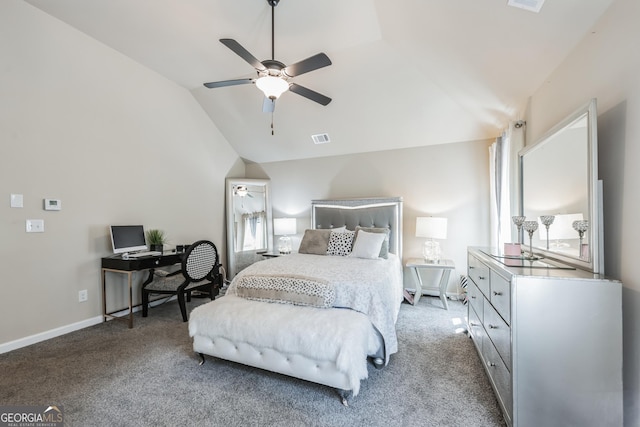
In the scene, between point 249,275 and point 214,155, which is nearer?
point 249,275

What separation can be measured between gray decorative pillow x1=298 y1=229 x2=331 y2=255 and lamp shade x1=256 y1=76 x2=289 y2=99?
6.88 feet

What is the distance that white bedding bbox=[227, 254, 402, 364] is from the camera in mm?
2172

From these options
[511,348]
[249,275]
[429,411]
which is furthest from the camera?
[249,275]

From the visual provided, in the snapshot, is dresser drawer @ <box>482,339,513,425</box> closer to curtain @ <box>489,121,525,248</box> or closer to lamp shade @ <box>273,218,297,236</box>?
curtain @ <box>489,121,525,248</box>

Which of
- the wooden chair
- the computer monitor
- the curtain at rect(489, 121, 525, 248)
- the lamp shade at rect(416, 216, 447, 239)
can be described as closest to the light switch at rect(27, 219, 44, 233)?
the computer monitor

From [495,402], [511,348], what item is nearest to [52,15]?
[511,348]

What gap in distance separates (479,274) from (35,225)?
4227 mm

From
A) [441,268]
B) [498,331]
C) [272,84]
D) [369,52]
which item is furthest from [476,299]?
[369,52]

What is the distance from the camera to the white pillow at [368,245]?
3.43 meters

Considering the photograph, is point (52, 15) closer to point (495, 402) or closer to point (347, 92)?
point (347, 92)

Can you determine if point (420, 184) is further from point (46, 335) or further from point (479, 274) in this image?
point (46, 335)

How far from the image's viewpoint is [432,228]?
3.75 meters

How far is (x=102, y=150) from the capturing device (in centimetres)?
322

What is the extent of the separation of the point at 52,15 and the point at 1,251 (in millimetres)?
2366
